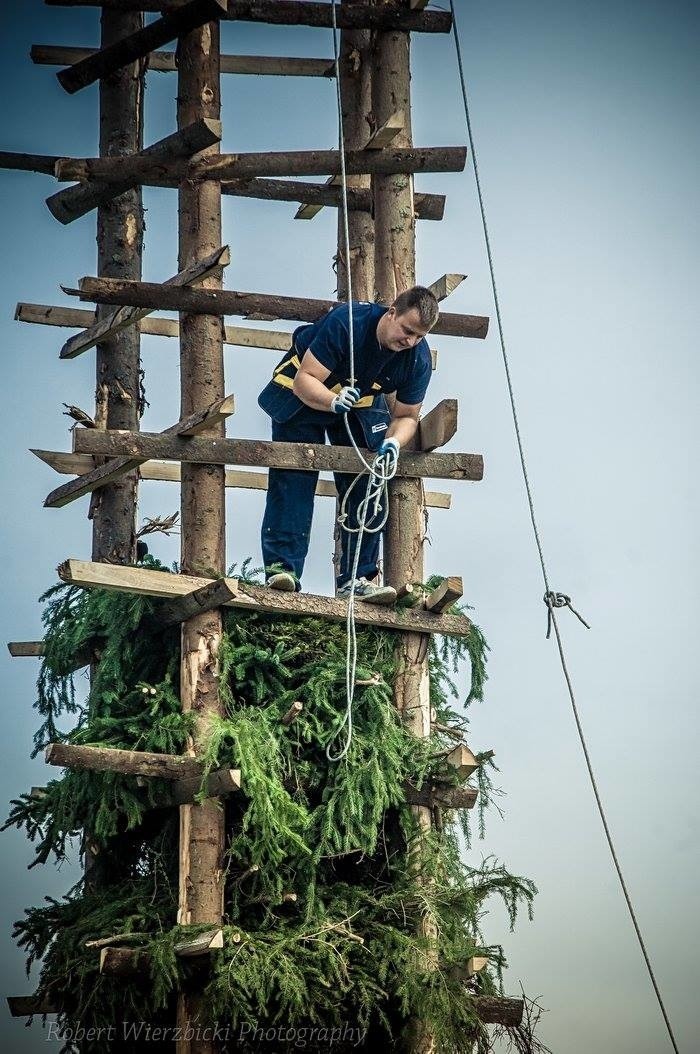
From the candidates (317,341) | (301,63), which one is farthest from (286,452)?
(301,63)

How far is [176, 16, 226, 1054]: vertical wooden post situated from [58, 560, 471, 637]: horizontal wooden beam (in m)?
0.21

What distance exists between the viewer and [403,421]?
31.8ft

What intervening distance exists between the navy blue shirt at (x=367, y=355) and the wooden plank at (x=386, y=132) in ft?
3.15

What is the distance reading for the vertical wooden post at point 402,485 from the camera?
9.55 m

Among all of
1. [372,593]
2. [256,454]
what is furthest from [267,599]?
[256,454]

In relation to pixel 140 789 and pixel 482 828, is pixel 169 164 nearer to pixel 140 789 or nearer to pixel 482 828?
pixel 140 789

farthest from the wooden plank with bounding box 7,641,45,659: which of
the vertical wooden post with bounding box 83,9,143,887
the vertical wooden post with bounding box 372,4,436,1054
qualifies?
the vertical wooden post with bounding box 372,4,436,1054

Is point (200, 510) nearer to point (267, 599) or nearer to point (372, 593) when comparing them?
point (267, 599)

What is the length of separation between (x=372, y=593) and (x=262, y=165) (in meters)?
2.47

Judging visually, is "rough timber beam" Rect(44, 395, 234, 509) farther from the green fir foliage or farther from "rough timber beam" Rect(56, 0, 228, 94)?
"rough timber beam" Rect(56, 0, 228, 94)

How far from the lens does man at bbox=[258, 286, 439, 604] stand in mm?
9445

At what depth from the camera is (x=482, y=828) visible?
9742 millimetres

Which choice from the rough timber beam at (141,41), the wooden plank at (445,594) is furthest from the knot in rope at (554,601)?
the rough timber beam at (141,41)

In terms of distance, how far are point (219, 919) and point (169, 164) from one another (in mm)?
4091
